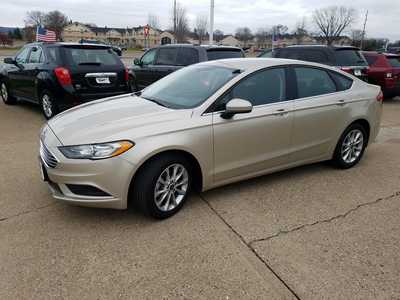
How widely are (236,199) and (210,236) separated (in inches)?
31.6

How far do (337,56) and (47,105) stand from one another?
24.6 feet

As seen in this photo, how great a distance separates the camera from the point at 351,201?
382 cm

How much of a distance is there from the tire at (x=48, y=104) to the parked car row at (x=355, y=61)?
6.55 metres

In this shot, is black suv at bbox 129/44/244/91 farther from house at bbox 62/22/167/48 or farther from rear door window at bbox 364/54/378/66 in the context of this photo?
house at bbox 62/22/167/48

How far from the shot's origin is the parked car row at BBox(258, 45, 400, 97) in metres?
9.58

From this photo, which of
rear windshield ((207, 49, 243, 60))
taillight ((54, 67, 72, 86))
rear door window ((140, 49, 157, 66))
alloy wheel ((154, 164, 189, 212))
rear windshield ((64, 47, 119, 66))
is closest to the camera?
alloy wheel ((154, 164, 189, 212))

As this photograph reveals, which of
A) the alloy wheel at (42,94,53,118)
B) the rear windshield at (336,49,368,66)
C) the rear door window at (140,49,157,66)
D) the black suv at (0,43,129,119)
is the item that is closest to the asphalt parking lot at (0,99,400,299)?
the black suv at (0,43,129,119)

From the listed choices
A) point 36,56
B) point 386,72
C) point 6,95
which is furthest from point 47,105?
point 386,72

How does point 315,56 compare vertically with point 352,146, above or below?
above

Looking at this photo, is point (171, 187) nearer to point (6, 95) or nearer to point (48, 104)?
point (48, 104)

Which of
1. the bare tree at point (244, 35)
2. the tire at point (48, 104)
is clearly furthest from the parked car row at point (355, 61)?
the bare tree at point (244, 35)

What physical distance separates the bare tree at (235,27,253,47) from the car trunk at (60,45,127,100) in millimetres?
94275

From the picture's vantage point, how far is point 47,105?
23.2 ft

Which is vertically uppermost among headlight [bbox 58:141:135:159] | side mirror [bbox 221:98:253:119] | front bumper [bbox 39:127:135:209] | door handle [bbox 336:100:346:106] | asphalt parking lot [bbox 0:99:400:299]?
side mirror [bbox 221:98:253:119]
